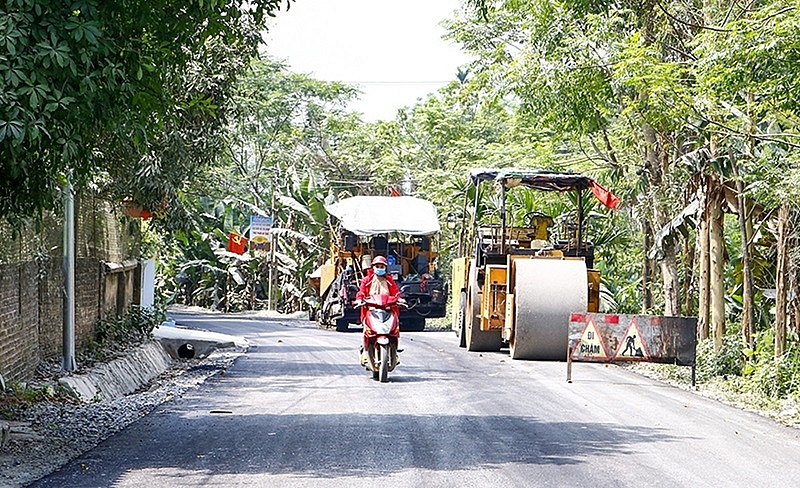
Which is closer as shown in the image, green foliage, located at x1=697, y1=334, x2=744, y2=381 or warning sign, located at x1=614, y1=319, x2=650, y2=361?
warning sign, located at x1=614, y1=319, x2=650, y2=361

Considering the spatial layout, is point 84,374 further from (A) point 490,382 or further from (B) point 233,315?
(B) point 233,315

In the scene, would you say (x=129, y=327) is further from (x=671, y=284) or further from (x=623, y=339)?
(x=671, y=284)

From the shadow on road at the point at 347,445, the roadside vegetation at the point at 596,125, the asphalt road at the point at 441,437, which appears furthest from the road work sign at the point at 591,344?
the shadow on road at the point at 347,445

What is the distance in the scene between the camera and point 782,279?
54.1 ft

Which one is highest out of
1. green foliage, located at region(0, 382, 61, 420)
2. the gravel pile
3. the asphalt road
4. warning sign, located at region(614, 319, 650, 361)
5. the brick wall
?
the brick wall

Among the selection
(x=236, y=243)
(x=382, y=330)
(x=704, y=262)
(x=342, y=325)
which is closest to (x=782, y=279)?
(x=704, y=262)

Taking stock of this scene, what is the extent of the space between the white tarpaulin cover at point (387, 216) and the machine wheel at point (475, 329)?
7.31m

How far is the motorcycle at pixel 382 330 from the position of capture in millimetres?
16828

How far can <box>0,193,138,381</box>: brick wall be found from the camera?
45.5 feet

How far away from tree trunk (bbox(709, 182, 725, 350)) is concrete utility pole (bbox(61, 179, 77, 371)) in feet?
32.8

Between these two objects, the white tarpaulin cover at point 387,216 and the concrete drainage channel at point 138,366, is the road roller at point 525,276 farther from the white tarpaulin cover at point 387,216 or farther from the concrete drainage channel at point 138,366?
the concrete drainage channel at point 138,366

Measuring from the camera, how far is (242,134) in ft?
145

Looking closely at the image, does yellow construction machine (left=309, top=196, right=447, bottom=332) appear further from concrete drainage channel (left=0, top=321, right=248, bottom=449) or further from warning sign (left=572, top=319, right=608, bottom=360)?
warning sign (left=572, top=319, right=608, bottom=360)

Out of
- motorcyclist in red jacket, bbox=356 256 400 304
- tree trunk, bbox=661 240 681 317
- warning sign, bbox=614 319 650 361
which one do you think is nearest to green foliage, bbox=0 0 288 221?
motorcyclist in red jacket, bbox=356 256 400 304
